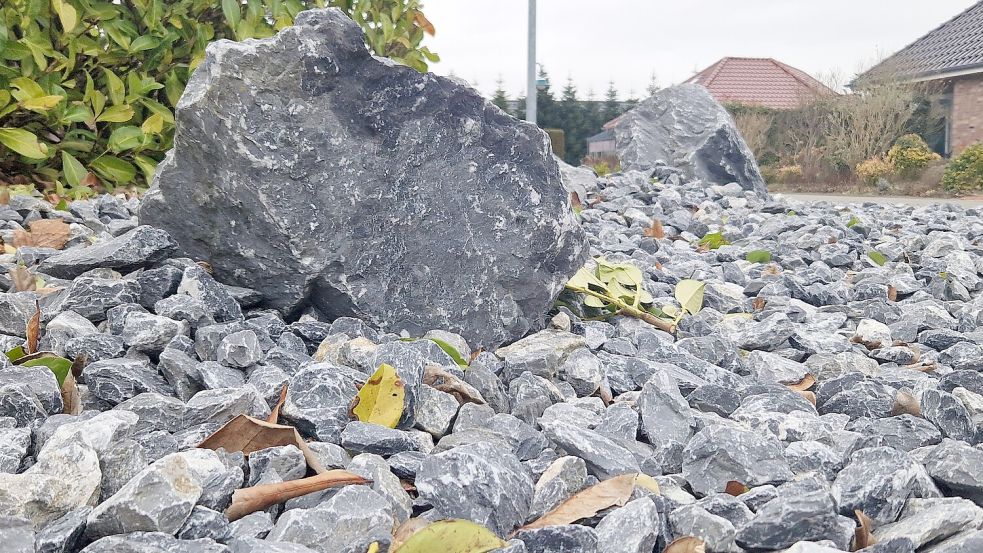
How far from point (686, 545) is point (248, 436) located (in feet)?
2.46

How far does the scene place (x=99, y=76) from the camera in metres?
4.34

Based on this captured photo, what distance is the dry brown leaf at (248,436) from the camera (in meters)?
1.41

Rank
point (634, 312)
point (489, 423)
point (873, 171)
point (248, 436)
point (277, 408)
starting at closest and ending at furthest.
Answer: point (248, 436) < point (277, 408) < point (489, 423) < point (634, 312) < point (873, 171)


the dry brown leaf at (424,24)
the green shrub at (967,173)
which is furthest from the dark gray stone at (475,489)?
the green shrub at (967,173)

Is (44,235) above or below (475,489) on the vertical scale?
above

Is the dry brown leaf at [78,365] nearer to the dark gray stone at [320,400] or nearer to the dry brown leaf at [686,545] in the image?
the dark gray stone at [320,400]

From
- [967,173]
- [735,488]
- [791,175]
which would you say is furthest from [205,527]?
[791,175]

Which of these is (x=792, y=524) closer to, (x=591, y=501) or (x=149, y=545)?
(x=591, y=501)

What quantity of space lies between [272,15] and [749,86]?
74.0 feet

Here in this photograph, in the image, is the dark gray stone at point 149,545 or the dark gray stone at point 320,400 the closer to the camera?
the dark gray stone at point 149,545

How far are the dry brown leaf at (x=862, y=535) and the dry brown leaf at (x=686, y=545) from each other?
0.86ft

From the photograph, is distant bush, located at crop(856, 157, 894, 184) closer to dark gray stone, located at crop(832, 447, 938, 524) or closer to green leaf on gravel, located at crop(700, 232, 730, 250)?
green leaf on gravel, located at crop(700, 232, 730, 250)

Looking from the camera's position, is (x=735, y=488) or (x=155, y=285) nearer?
(x=735, y=488)

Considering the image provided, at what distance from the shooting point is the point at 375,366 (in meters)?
1.76
